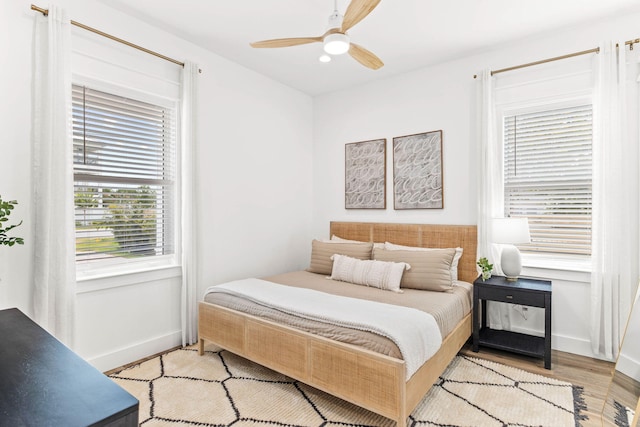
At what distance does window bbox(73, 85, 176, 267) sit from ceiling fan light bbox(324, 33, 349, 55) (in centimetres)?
167

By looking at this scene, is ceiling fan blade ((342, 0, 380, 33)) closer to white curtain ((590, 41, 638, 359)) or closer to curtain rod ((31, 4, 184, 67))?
curtain rod ((31, 4, 184, 67))

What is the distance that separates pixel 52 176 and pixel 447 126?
3410 mm

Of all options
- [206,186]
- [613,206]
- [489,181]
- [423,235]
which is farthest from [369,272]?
[613,206]

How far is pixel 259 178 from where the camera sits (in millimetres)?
3865

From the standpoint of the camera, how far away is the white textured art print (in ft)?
11.8

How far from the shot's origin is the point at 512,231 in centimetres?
281

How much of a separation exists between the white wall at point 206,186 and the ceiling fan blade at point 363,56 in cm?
155

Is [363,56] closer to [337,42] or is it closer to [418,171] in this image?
[337,42]

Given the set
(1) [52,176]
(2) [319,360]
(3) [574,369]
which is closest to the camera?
(2) [319,360]

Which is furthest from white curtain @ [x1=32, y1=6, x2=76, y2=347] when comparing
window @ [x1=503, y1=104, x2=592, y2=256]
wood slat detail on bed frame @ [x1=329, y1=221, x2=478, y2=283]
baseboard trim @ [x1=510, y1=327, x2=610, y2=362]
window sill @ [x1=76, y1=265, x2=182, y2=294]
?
baseboard trim @ [x1=510, y1=327, x2=610, y2=362]

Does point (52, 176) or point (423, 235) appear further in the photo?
point (423, 235)

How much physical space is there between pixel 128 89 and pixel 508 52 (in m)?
3.39

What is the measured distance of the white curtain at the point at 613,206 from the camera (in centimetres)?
264

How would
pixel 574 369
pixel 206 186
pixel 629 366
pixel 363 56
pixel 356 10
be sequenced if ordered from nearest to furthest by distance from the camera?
pixel 629 366, pixel 356 10, pixel 363 56, pixel 574 369, pixel 206 186
